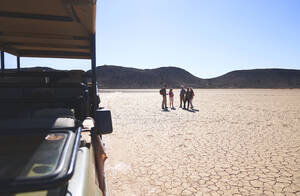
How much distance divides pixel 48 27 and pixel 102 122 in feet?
7.42

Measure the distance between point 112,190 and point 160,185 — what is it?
85 cm

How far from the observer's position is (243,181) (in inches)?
135

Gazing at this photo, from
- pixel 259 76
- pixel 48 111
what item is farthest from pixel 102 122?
pixel 259 76

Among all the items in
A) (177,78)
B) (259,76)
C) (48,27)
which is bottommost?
(48,27)

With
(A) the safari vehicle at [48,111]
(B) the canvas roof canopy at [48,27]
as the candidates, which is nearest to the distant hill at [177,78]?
(B) the canvas roof canopy at [48,27]

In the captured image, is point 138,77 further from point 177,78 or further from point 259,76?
point 259,76

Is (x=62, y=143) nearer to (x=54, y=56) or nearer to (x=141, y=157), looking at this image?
(x=141, y=157)

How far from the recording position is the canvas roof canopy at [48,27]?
257cm

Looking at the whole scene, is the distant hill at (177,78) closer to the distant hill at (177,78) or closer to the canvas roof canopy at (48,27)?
the distant hill at (177,78)

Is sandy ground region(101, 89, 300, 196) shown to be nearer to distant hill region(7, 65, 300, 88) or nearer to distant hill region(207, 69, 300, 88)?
distant hill region(7, 65, 300, 88)

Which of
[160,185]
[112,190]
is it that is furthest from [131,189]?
[160,185]

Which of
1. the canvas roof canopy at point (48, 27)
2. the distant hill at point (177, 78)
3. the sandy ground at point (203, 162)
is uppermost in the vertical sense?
the distant hill at point (177, 78)

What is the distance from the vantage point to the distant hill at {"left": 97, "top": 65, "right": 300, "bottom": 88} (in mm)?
84250

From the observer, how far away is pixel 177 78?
106312 millimetres
